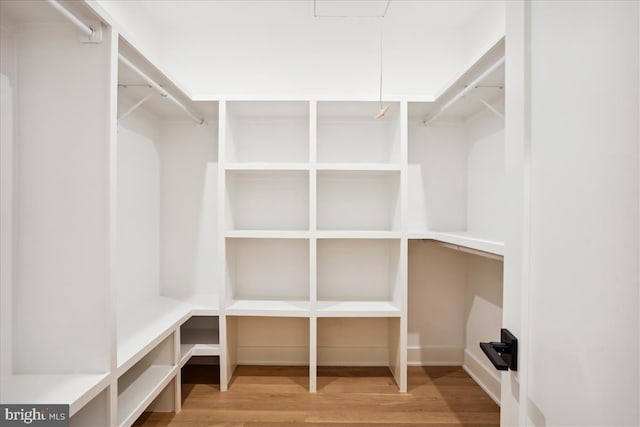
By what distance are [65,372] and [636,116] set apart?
1782 millimetres

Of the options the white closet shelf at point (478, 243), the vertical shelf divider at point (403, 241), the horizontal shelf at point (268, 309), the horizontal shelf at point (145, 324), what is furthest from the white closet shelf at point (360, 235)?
the horizontal shelf at point (145, 324)

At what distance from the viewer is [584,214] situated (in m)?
0.50

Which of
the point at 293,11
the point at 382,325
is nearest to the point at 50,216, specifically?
the point at 293,11

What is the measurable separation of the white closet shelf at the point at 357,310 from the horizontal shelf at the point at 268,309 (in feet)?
0.40

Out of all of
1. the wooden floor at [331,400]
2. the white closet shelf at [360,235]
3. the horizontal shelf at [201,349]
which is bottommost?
the wooden floor at [331,400]

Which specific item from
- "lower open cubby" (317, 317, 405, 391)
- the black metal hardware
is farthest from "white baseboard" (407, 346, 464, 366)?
the black metal hardware

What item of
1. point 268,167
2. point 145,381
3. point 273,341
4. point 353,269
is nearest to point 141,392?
point 145,381

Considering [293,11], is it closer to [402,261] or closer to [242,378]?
[402,261]

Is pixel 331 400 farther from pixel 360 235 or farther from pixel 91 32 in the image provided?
pixel 91 32

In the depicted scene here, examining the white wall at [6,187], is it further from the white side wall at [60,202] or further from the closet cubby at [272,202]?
the closet cubby at [272,202]

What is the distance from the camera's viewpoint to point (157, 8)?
89.9 inches

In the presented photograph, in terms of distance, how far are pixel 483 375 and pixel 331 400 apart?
1085 mm

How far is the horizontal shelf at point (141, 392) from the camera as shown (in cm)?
143

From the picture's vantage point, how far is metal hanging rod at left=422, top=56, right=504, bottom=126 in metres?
1.50
